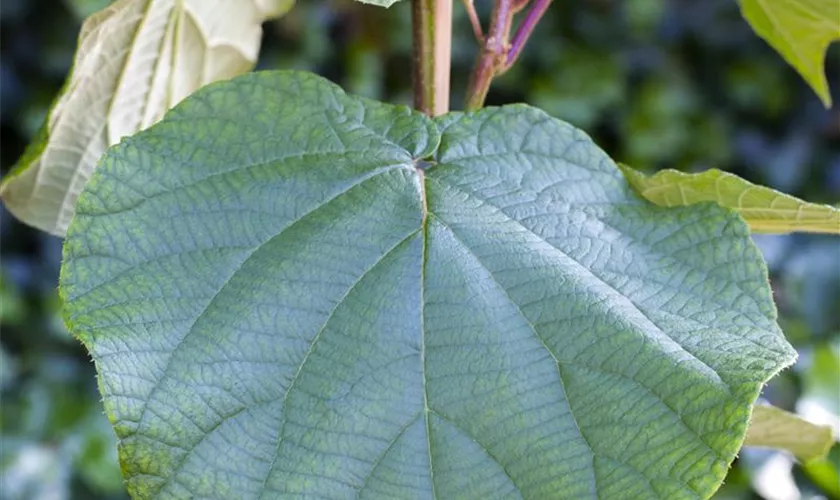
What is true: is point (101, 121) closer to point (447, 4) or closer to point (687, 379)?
point (447, 4)

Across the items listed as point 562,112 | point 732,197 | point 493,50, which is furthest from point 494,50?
point 562,112

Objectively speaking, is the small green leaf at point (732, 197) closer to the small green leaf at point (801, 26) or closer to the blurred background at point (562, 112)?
the small green leaf at point (801, 26)

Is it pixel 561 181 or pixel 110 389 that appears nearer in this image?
pixel 110 389

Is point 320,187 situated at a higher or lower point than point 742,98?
higher

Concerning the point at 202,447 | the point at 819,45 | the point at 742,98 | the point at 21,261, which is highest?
the point at 819,45

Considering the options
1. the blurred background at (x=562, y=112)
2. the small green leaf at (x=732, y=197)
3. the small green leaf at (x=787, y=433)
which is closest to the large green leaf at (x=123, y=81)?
the small green leaf at (x=732, y=197)

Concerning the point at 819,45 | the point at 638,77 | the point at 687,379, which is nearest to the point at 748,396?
the point at 687,379

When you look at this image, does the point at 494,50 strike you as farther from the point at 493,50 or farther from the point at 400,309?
the point at 400,309
